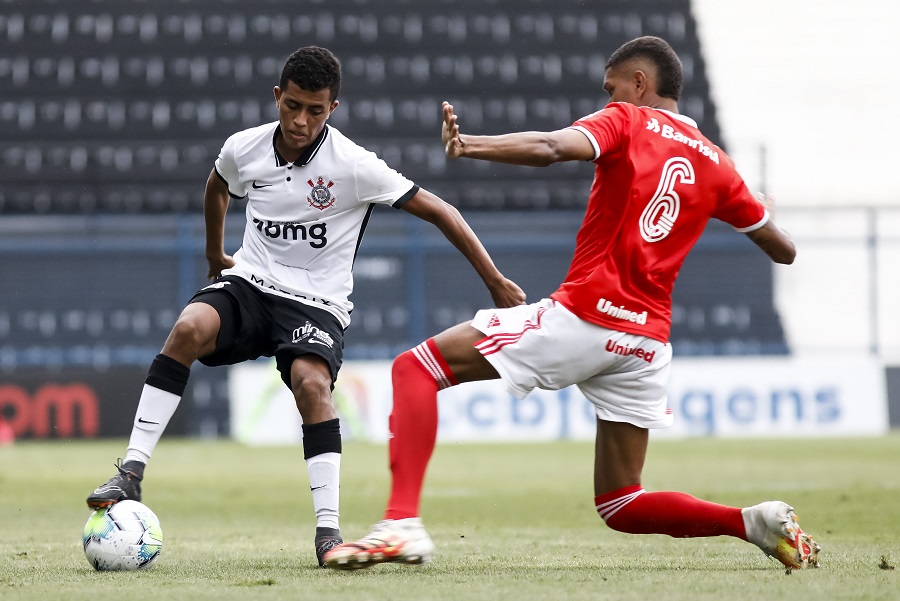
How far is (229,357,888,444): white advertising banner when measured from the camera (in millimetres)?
14758

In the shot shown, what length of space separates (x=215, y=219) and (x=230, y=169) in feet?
1.07

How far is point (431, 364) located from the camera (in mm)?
4168

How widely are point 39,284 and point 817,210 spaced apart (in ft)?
32.6

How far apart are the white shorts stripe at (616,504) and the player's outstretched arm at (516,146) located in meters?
1.21

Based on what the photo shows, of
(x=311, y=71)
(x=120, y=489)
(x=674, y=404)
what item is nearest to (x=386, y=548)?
(x=120, y=489)

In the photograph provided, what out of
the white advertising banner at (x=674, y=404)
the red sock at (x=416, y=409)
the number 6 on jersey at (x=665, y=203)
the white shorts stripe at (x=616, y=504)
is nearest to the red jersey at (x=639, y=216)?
the number 6 on jersey at (x=665, y=203)

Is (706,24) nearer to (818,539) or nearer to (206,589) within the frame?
→ (818,539)

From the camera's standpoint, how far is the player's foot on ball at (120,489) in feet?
13.8

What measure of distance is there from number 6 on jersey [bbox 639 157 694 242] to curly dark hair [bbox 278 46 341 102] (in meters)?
1.24

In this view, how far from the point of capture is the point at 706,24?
65.9 ft

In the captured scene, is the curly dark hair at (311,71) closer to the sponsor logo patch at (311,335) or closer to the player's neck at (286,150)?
the player's neck at (286,150)

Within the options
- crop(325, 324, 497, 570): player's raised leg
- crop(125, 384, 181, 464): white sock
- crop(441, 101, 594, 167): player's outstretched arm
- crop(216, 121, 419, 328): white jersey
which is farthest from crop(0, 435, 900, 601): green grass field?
crop(441, 101, 594, 167): player's outstretched arm

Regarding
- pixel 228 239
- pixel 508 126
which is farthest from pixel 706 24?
pixel 228 239

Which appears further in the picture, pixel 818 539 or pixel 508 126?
pixel 508 126
